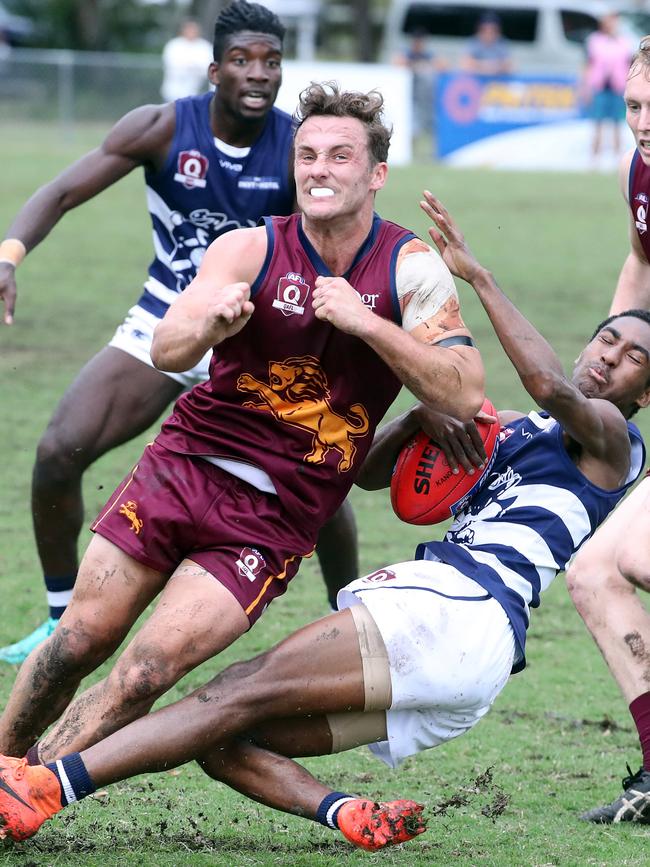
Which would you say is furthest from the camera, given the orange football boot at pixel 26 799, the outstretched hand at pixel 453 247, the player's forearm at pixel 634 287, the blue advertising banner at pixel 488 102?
the blue advertising banner at pixel 488 102

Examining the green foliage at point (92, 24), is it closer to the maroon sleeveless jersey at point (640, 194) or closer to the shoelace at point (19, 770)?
the maroon sleeveless jersey at point (640, 194)

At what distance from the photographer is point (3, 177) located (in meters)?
21.8

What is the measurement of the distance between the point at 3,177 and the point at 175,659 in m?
18.5

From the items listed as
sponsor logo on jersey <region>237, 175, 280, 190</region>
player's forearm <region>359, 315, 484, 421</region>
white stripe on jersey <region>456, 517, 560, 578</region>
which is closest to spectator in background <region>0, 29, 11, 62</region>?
sponsor logo on jersey <region>237, 175, 280, 190</region>

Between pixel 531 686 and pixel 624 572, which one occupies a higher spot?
pixel 624 572

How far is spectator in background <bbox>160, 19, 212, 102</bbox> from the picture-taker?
27.4 metres

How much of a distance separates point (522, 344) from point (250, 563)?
44.4 inches

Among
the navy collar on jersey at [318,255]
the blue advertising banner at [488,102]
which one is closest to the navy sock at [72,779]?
the navy collar on jersey at [318,255]

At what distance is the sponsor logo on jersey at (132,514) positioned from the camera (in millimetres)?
4480

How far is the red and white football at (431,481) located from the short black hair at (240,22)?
2.52 metres

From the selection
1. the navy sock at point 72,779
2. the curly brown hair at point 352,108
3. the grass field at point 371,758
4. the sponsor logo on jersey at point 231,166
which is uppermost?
the curly brown hair at point 352,108

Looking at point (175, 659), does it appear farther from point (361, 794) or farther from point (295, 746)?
point (361, 794)

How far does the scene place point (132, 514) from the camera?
Answer: 450cm

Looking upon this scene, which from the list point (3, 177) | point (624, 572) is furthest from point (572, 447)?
point (3, 177)
